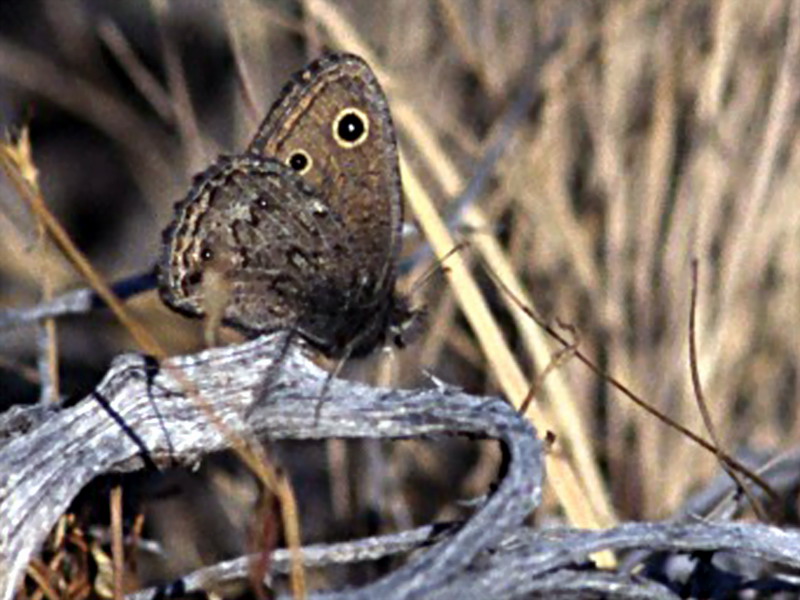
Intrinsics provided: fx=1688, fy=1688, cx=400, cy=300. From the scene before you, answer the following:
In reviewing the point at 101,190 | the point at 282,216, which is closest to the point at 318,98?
the point at 282,216

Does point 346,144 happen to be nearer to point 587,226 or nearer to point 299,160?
point 299,160

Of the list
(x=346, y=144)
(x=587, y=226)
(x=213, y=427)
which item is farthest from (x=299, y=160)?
(x=587, y=226)

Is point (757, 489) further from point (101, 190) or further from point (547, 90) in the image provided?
point (101, 190)

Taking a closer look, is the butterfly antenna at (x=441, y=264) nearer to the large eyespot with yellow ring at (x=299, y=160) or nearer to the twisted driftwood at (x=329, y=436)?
the large eyespot with yellow ring at (x=299, y=160)

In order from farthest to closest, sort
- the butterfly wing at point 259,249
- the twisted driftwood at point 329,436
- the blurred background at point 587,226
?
the blurred background at point 587,226 → the butterfly wing at point 259,249 → the twisted driftwood at point 329,436

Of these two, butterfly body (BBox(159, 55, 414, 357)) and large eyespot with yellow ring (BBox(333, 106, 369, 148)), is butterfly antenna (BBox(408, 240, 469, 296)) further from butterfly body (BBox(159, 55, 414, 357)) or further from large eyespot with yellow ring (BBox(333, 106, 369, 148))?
large eyespot with yellow ring (BBox(333, 106, 369, 148))

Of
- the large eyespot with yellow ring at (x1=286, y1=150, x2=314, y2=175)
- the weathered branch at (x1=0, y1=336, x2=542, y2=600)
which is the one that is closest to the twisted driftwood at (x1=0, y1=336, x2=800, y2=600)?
the weathered branch at (x1=0, y1=336, x2=542, y2=600)

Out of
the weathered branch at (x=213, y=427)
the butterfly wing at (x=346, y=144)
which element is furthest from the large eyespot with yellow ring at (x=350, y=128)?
the weathered branch at (x=213, y=427)
